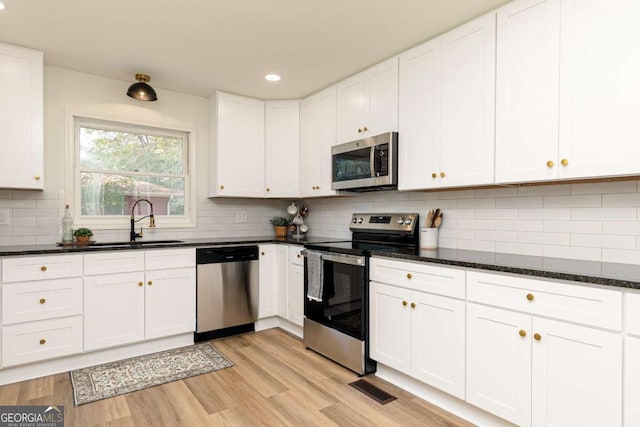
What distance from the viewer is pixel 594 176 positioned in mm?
1832

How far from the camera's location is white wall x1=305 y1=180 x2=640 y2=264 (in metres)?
1.99

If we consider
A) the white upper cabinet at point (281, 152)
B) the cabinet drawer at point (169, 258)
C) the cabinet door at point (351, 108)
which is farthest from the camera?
the white upper cabinet at point (281, 152)

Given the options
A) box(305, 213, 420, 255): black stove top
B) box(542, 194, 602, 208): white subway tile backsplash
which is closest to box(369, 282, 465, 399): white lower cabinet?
box(305, 213, 420, 255): black stove top

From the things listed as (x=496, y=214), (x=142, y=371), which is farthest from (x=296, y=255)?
(x=496, y=214)

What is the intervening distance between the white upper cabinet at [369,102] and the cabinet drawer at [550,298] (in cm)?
141

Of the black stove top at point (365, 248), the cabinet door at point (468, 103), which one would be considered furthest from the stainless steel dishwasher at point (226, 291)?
the cabinet door at point (468, 103)

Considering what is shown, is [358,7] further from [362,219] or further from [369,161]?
[362,219]

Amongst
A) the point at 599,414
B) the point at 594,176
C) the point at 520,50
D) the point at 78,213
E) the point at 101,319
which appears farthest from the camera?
the point at 78,213

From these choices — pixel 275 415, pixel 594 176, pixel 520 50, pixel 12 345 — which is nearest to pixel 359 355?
pixel 275 415

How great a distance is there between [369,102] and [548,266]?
185 centimetres

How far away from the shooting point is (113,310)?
114 inches

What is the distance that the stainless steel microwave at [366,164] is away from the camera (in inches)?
111

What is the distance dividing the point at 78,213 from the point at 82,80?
1172 mm

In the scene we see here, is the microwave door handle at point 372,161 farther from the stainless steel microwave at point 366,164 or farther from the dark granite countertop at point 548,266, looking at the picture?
the dark granite countertop at point 548,266
